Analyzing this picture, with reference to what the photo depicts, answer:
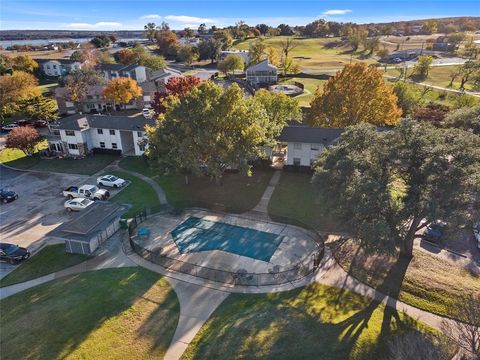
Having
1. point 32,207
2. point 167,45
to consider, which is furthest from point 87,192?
point 167,45

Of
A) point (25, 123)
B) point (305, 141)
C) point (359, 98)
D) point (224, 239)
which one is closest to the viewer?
point (224, 239)

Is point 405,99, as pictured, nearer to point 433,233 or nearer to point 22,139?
point 433,233

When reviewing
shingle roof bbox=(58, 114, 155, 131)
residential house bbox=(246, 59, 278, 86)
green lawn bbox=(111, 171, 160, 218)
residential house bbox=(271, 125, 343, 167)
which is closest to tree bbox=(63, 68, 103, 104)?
shingle roof bbox=(58, 114, 155, 131)

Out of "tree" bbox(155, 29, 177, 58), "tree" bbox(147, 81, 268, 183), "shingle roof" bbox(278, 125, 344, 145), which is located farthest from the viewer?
"tree" bbox(155, 29, 177, 58)

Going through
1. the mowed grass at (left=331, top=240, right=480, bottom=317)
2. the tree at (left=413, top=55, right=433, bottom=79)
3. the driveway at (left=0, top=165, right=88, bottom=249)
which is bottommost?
the driveway at (left=0, top=165, right=88, bottom=249)

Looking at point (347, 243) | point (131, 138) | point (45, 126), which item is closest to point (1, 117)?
point (45, 126)

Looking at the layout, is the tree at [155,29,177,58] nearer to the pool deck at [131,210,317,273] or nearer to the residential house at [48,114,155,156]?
the residential house at [48,114,155,156]

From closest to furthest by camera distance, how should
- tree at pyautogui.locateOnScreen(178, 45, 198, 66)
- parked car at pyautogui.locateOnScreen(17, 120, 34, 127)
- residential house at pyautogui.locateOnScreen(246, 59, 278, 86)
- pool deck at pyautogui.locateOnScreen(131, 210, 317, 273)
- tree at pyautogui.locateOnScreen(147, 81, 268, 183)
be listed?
pool deck at pyautogui.locateOnScreen(131, 210, 317, 273) → tree at pyautogui.locateOnScreen(147, 81, 268, 183) → parked car at pyautogui.locateOnScreen(17, 120, 34, 127) → residential house at pyautogui.locateOnScreen(246, 59, 278, 86) → tree at pyautogui.locateOnScreen(178, 45, 198, 66)
